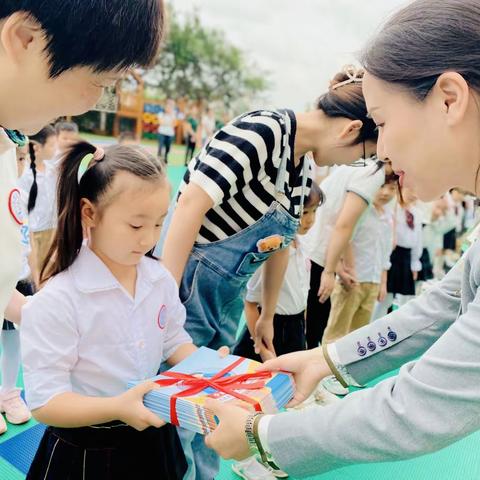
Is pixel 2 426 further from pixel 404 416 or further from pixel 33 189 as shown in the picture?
pixel 404 416

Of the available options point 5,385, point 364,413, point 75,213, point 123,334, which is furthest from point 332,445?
point 5,385

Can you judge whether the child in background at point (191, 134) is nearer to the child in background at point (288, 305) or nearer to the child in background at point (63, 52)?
the child in background at point (288, 305)

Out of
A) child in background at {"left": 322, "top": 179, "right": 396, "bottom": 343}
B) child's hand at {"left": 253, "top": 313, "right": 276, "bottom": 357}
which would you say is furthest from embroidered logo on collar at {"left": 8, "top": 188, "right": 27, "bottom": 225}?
child in background at {"left": 322, "top": 179, "right": 396, "bottom": 343}

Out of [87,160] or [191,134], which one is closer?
[87,160]

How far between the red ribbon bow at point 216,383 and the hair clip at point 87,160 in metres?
0.58

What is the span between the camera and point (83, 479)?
3.88 ft

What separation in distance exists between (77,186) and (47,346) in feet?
1.41

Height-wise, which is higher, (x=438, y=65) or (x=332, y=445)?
(x=438, y=65)

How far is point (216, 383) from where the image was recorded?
115 centimetres

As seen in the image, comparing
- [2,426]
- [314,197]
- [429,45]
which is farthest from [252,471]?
[429,45]

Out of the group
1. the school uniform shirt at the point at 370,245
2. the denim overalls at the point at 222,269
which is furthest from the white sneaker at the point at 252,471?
the school uniform shirt at the point at 370,245

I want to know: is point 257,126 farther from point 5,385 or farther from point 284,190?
point 5,385

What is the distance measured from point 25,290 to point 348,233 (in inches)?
73.5

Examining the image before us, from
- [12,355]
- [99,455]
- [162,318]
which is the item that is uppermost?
[162,318]
